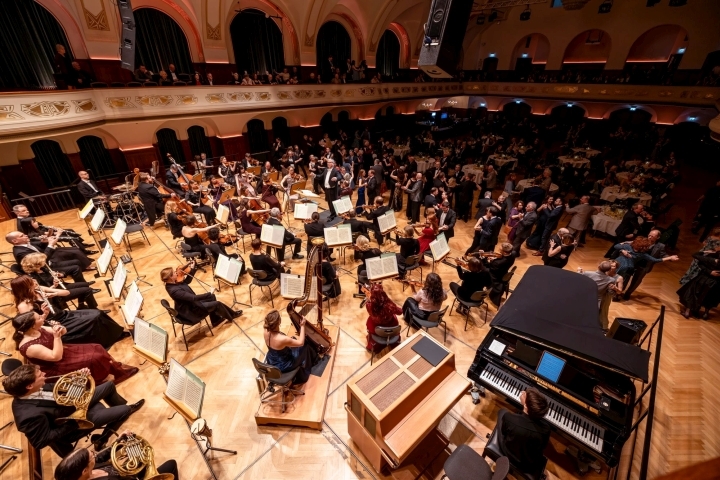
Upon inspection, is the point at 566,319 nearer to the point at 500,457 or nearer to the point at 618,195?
the point at 500,457

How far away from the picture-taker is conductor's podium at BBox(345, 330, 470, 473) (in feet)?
10.5

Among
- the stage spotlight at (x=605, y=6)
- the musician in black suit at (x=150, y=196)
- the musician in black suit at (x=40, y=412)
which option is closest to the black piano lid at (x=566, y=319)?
the musician in black suit at (x=40, y=412)

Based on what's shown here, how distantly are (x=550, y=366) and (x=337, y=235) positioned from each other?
430cm

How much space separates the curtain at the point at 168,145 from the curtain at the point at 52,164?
3.45 metres

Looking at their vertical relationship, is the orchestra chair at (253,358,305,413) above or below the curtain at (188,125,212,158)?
below

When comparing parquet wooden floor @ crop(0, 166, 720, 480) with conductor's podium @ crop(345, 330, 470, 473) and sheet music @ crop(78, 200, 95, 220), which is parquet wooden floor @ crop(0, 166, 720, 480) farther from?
sheet music @ crop(78, 200, 95, 220)

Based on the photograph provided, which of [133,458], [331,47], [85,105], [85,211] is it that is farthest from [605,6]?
Answer: [133,458]

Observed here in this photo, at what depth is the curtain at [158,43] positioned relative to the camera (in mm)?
13078

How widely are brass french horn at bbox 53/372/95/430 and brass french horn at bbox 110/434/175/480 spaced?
2.17 feet

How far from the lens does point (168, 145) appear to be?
14.7 m

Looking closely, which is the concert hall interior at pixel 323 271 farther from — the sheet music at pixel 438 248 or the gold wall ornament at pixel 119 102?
the gold wall ornament at pixel 119 102

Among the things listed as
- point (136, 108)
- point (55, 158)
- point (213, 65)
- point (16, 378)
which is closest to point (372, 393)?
point (16, 378)

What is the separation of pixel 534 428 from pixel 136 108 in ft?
47.6

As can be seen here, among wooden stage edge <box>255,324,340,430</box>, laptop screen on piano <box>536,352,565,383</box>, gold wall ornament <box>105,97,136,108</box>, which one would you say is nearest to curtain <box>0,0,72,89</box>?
gold wall ornament <box>105,97,136,108</box>
